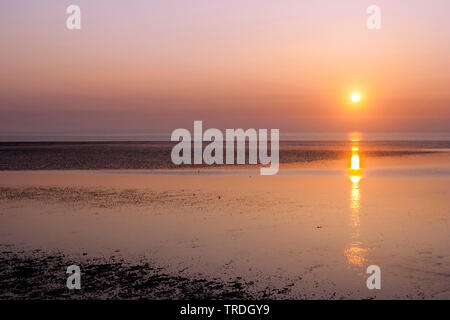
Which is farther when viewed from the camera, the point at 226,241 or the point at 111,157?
the point at 111,157

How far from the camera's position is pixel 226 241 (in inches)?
615

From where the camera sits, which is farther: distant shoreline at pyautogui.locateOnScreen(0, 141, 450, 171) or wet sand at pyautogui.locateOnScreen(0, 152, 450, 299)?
distant shoreline at pyautogui.locateOnScreen(0, 141, 450, 171)

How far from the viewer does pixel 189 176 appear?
36.5m

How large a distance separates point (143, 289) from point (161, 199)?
1400 cm

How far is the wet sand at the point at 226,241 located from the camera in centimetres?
1111

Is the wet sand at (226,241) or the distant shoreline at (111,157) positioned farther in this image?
the distant shoreline at (111,157)

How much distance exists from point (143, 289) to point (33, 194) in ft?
59.7

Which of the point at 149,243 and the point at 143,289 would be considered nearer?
the point at 143,289

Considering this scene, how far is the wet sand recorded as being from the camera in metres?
11.1
